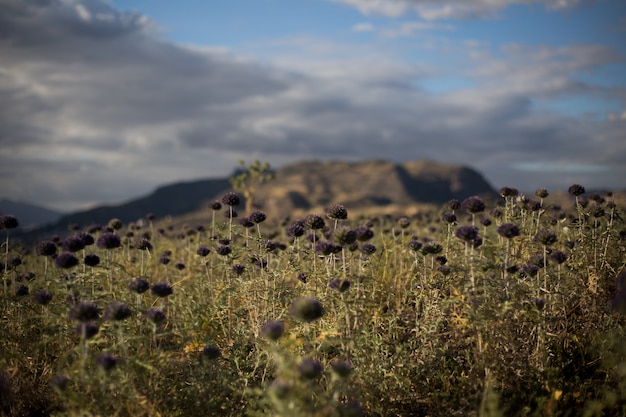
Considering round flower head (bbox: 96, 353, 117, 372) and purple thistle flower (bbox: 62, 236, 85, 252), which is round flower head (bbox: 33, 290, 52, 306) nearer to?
purple thistle flower (bbox: 62, 236, 85, 252)

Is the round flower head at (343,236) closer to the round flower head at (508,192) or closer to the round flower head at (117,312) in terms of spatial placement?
the round flower head at (117,312)

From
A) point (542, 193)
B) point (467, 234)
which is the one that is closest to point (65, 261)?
point (467, 234)

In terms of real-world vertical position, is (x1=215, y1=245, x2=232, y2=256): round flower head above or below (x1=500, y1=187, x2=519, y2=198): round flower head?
below

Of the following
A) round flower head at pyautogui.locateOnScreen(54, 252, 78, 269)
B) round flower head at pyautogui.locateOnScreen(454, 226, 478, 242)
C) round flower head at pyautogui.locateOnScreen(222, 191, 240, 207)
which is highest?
round flower head at pyautogui.locateOnScreen(222, 191, 240, 207)

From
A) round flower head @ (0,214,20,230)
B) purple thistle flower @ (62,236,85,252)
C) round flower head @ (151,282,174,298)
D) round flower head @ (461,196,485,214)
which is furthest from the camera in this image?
round flower head @ (0,214,20,230)

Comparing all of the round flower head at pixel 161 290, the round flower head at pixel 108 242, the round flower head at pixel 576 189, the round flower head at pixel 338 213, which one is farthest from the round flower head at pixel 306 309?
the round flower head at pixel 576 189

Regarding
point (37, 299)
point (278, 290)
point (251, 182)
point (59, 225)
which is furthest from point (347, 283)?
point (59, 225)

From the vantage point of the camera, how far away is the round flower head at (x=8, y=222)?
7.70 metres

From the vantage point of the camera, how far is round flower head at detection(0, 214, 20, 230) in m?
7.70

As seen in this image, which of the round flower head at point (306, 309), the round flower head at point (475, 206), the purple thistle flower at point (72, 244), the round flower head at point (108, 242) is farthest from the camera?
the round flower head at point (475, 206)

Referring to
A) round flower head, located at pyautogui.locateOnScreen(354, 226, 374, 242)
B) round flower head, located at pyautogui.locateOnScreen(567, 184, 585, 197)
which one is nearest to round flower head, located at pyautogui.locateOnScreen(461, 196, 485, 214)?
A: round flower head, located at pyautogui.locateOnScreen(354, 226, 374, 242)

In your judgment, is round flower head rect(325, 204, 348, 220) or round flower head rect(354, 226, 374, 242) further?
round flower head rect(325, 204, 348, 220)

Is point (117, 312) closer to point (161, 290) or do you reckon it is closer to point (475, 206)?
point (161, 290)

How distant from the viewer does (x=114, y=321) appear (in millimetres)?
5141
